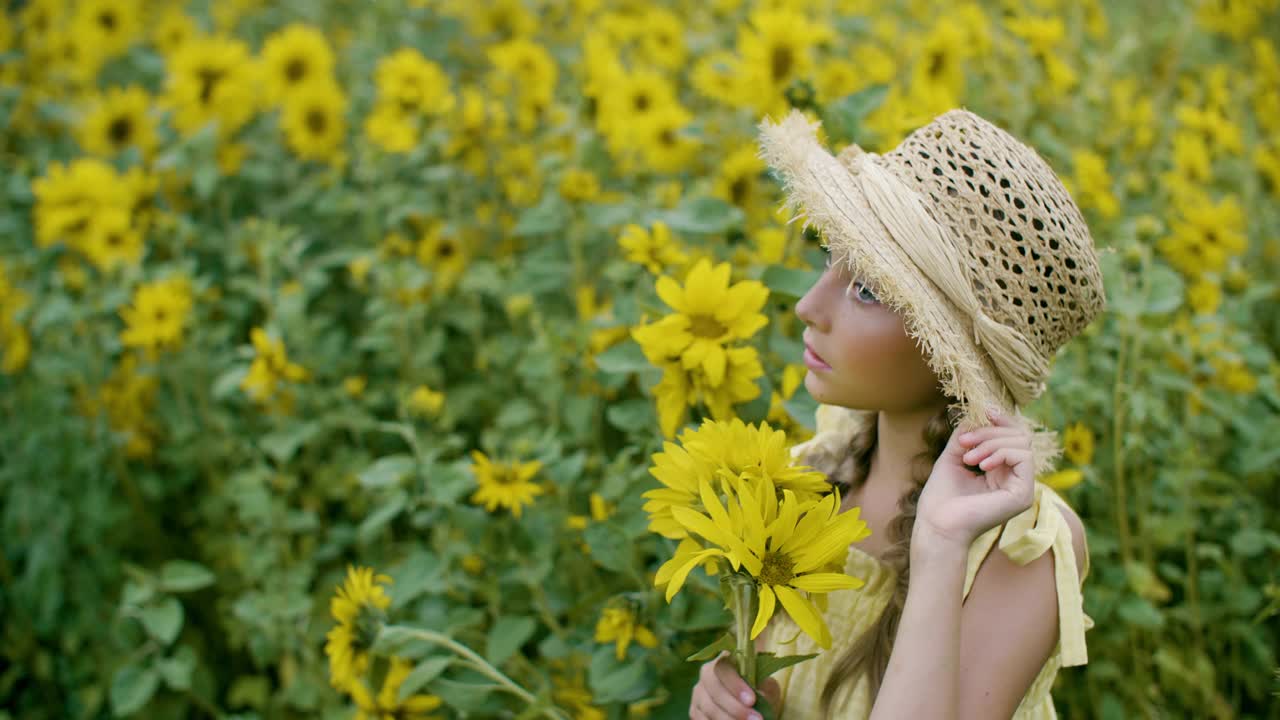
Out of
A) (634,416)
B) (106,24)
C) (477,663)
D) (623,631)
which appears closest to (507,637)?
(477,663)

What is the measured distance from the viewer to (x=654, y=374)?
1380 millimetres

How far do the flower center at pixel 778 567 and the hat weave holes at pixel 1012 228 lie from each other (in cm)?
33

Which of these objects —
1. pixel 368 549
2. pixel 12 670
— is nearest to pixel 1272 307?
pixel 368 549

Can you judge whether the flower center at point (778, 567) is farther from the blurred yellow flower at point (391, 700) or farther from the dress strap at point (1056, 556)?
the blurred yellow flower at point (391, 700)

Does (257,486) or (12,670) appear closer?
(257,486)

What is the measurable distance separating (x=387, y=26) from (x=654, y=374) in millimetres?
2990

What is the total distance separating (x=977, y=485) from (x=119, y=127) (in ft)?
9.64

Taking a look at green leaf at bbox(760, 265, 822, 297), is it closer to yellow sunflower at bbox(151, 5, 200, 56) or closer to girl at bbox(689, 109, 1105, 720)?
girl at bbox(689, 109, 1105, 720)

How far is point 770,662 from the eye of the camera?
97 cm

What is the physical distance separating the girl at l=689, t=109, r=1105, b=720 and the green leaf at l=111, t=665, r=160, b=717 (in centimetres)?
111

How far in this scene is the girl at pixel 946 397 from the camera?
943mm

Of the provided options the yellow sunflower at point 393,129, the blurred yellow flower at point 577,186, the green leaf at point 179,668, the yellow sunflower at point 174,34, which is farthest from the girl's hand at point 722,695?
the yellow sunflower at point 174,34

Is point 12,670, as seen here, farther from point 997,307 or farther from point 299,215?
point 997,307

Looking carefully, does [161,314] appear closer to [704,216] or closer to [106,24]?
[704,216]
